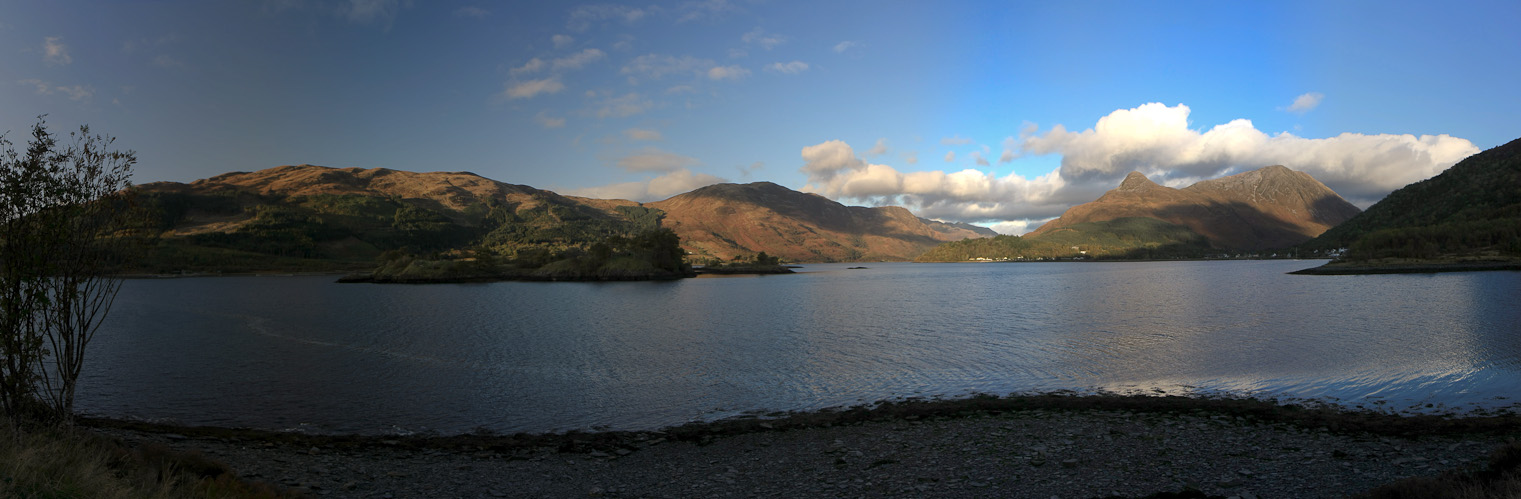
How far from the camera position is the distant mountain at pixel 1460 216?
106 meters

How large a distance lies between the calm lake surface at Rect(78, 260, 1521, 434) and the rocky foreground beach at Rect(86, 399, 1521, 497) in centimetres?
225

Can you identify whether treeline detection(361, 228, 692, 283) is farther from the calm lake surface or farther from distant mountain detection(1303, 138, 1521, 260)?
distant mountain detection(1303, 138, 1521, 260)

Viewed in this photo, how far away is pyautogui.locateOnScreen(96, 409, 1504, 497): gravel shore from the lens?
10516 millimetres

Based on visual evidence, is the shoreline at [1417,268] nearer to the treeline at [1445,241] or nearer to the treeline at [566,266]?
the treeline at [1445,241]

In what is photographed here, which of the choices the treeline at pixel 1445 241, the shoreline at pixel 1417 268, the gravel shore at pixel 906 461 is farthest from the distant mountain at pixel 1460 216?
the gravel shore at pixel 906 461

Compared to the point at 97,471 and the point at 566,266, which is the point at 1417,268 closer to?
the point at 97,471

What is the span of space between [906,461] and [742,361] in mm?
15099

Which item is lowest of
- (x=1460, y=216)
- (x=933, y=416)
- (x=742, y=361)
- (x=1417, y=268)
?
(x=742, y=361)

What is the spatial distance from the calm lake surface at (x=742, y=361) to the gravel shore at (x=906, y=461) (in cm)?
285

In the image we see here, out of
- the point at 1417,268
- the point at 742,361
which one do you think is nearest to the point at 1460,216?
the point at 1417,268

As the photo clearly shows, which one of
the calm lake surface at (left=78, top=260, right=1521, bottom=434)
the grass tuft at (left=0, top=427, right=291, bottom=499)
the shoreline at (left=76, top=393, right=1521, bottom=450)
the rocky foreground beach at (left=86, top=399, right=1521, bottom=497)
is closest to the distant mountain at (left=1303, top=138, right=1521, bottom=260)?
the calm lake surface at (left=78, top=260, right=1521, bottom=434)

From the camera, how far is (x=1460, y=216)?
120062mm

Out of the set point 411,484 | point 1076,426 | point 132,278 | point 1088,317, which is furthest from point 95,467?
point 132,278

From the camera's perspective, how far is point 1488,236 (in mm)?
106750
